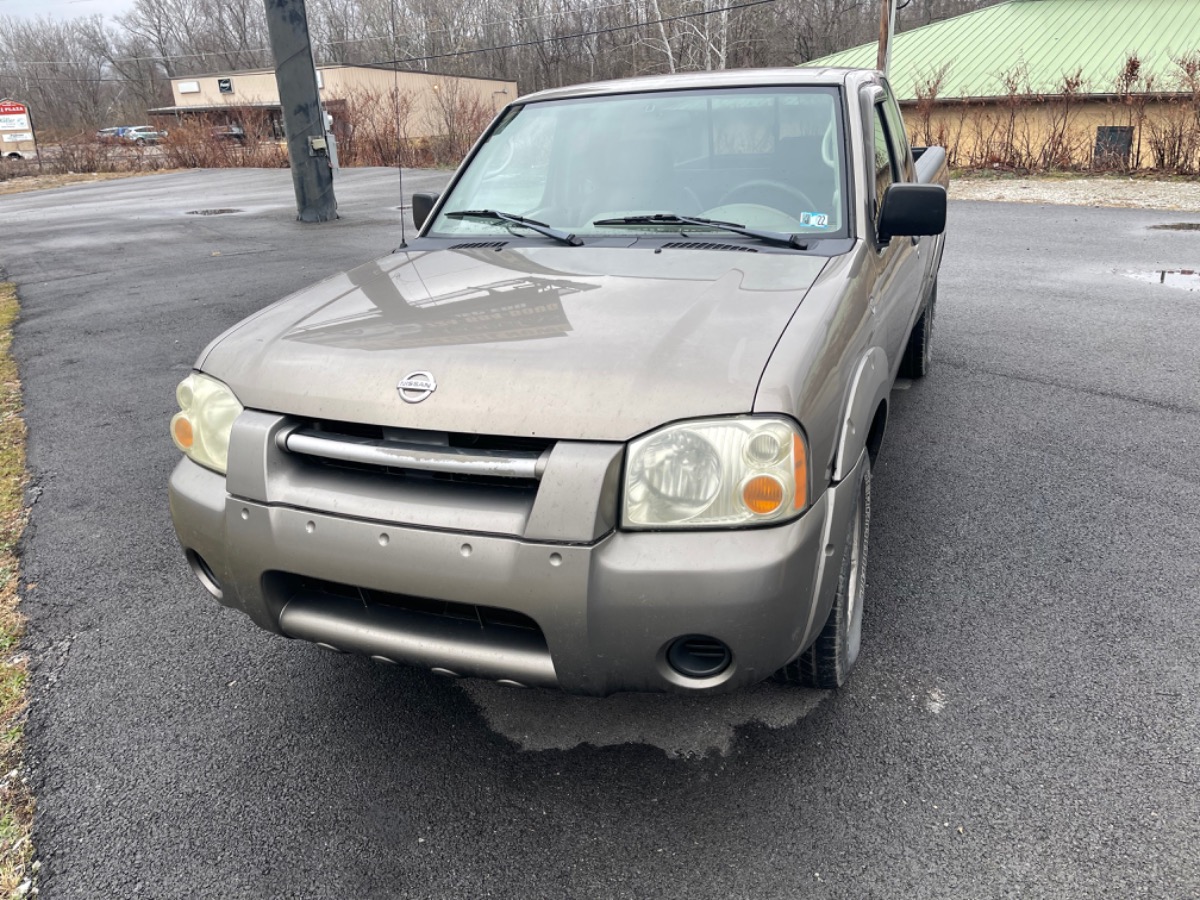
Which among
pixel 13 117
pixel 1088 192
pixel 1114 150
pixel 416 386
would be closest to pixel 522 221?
pixel 416 386

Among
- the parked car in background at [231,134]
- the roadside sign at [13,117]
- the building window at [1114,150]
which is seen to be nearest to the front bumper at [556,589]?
the building window at [1114,150]

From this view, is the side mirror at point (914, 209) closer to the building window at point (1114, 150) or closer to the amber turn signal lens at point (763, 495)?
the amber turn signal lens at point (763, 495)

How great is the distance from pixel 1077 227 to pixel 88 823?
13.3 meters

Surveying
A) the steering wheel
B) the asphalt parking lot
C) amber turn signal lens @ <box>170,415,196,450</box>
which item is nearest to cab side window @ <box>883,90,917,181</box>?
the steering wheel

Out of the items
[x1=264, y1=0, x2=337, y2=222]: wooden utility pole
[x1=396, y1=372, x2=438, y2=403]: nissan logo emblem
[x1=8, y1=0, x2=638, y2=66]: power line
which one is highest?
[x1=8, y1=0, x2=638, y2=66]: power line

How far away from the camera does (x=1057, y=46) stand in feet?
93.5

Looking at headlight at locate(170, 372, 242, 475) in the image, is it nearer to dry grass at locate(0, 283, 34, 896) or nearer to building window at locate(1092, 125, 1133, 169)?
dry grass at locate(0, 283, 34, 896)

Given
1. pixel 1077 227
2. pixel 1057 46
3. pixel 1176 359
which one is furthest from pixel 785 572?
pixel 1057 46

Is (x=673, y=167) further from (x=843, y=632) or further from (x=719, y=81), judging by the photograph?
(x=843, y=632)

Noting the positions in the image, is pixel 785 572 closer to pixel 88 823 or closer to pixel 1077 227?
pixel 88 823

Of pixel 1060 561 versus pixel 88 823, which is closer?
pixel 88 823

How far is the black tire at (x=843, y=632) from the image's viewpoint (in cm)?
243

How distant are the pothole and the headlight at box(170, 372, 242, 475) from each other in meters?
8.60

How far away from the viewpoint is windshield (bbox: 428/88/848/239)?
3.15m
